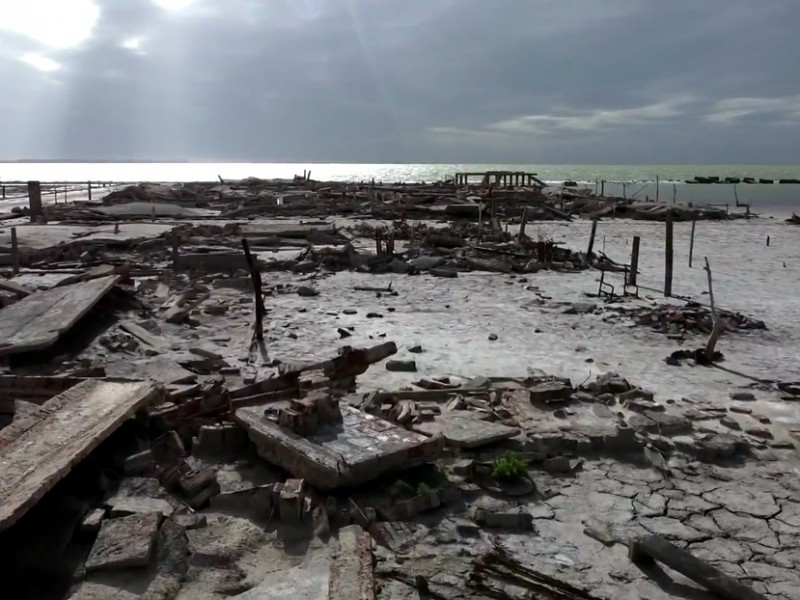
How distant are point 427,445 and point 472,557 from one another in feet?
3.54

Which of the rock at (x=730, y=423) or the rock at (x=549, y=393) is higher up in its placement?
the rock at (x=549, y=393)

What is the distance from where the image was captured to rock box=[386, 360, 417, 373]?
26.8ft

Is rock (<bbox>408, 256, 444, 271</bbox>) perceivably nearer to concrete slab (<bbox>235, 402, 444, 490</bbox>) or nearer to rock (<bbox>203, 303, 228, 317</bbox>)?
rock (<bbox>203, 303, 228, 317</bbox>)

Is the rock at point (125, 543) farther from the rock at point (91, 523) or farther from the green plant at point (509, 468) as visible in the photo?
the green plant at point (509, 468)

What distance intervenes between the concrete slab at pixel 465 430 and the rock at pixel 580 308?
5962 mm

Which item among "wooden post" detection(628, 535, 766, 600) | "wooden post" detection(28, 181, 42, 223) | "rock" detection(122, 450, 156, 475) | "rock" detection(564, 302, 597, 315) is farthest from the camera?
"wooden post" detection(28, 181, 42, 223)

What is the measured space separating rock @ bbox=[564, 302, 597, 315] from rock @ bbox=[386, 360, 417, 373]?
4590mm

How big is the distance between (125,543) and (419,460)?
7.10 ft

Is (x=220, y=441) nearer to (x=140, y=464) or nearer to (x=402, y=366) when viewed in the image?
(x=140, y=464)

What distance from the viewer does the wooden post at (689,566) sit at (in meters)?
3.71

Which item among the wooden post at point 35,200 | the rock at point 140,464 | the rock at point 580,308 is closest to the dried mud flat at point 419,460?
Answer: the rock at point 140,464

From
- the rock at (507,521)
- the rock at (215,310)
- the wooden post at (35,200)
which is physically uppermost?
the wooden post at (35,200)

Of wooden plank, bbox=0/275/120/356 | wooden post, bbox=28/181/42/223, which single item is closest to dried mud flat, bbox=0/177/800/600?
wooden plank, bbox=0/275/120/356

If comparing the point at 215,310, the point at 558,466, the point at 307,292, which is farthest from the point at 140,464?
the point at 307,292
